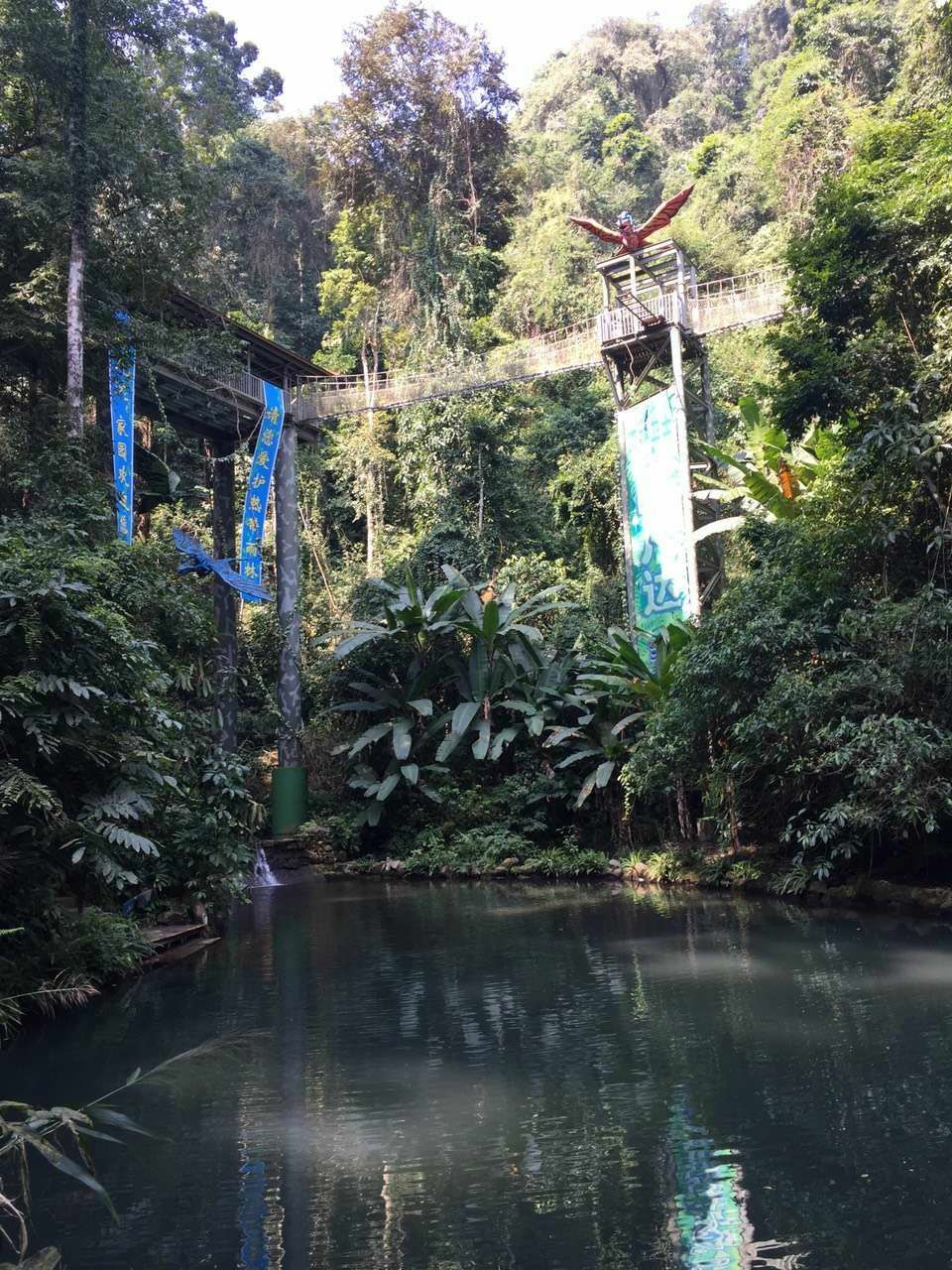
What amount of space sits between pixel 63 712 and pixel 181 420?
12.1m

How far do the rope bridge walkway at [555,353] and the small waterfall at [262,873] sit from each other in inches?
300

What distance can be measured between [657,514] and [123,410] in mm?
7117

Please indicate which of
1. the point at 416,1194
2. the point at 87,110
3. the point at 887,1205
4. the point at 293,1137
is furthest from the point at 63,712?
the point at 87,110

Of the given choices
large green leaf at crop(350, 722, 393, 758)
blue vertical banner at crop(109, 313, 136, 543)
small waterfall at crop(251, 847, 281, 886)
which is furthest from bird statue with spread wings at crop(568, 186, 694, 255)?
small waterfall at crop(251, 847, 281, 886)

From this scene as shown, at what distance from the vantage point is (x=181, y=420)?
17594 mm

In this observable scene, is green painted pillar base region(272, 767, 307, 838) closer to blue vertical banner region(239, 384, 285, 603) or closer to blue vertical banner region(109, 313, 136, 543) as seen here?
blue vertical banner region(239, 384, 285, 603)

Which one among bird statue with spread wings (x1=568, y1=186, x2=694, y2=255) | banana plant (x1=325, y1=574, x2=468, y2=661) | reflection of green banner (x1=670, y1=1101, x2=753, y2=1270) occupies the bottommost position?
reflection of green banner (x1=670, y1=1101, x2=753, y2=1270)

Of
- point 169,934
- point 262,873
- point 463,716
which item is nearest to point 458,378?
point 463,716

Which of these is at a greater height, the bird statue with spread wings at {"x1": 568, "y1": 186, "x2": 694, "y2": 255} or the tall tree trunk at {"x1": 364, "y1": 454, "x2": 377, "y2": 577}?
the bird statue with spread wings at {"x1": 568, "y1": 186, "x2": 694, "y2": 255}

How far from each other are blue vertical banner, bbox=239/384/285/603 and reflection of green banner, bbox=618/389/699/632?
5.37 metres

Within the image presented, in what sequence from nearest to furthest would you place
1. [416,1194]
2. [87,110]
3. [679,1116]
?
[416,1194], [679,1116], [87,110]

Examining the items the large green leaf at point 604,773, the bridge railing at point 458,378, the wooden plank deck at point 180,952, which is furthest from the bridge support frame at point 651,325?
the wooden plank deck at point 180,952

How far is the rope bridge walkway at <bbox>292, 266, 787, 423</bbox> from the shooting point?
15.6 metres

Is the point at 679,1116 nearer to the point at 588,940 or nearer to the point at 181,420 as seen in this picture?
the point at 588,940
